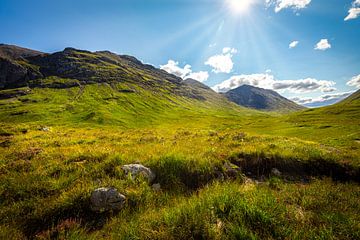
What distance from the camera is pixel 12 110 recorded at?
316 feet


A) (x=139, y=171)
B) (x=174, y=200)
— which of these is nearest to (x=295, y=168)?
(x=174, y=200)

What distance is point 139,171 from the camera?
718 centimetres

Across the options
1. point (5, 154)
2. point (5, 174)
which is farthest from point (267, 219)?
point (5, 154)

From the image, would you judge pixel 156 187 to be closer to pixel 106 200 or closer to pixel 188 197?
pixel 188 197

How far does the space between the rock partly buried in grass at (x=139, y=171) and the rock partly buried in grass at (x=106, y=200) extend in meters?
1.22

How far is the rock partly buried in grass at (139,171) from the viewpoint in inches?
275

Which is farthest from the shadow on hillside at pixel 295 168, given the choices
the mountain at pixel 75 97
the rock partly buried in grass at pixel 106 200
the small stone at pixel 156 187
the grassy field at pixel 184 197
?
the mountain at pixel 75 97

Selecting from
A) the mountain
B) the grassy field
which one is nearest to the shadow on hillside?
the grassy field

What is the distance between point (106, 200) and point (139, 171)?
186 cm

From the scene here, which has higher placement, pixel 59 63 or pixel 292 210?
pixel 59 63

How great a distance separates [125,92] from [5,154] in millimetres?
149402

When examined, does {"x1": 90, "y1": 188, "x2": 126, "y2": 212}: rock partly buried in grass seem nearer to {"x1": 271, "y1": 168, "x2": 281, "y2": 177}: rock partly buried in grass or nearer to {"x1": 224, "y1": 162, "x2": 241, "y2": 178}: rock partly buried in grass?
{"x1": 224, "y1": 162, "x2": 241, "y2": 178}: rock partly buried in grass

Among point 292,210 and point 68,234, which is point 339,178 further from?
point 68,234

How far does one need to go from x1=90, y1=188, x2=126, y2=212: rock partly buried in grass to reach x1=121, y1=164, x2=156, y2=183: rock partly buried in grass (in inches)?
48.0
